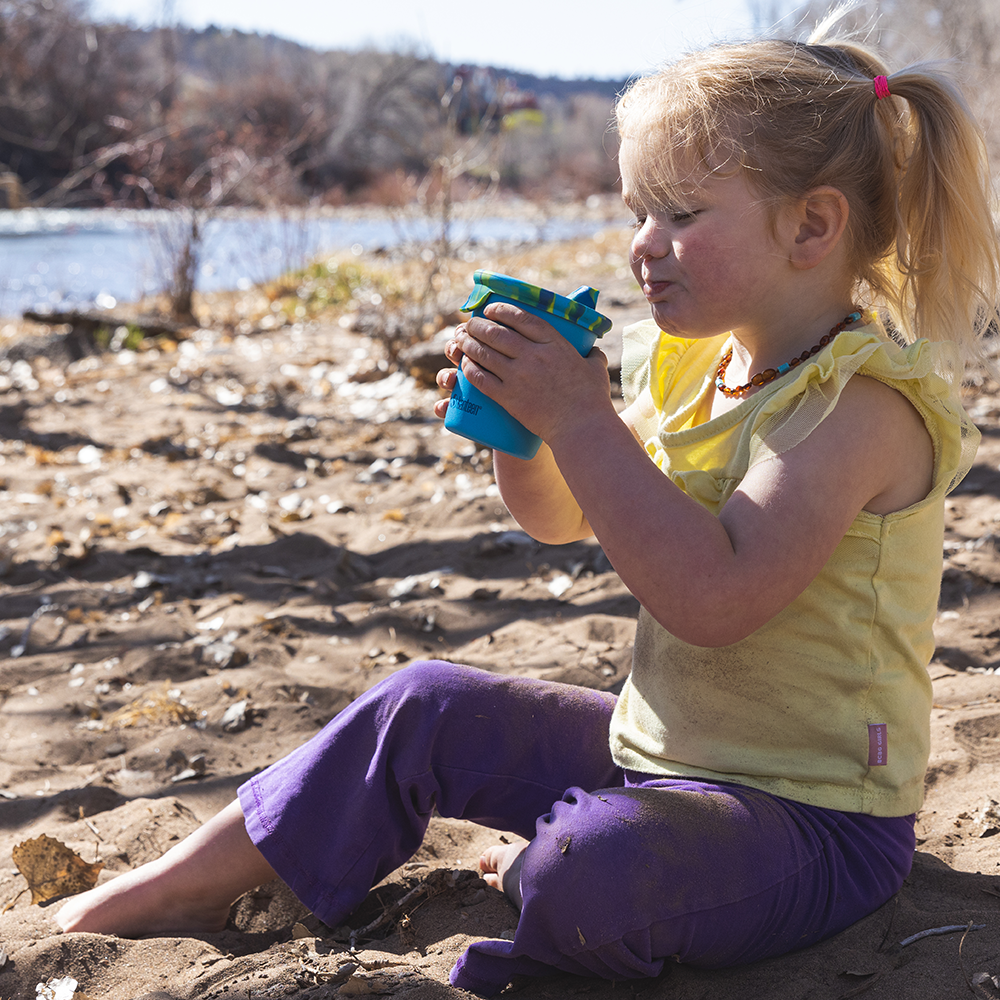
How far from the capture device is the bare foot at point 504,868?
1.62 m

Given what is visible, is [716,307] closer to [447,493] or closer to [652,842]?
[652,842]

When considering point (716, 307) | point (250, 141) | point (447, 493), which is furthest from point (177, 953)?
point (250, 141)

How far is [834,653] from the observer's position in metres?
1.40

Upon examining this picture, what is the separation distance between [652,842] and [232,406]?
16.8 feet

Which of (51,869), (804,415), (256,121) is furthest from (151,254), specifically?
(804,415)

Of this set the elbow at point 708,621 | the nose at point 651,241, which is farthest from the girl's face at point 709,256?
the elbow at point 708,621

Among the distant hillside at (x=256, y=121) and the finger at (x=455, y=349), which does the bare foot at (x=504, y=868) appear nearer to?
the finger at (x=455, y=349)

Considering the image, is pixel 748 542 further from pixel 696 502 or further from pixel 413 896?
pixel 413 896

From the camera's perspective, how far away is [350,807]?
158 centimetres

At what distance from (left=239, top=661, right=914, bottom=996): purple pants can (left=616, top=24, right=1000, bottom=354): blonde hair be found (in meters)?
0.83

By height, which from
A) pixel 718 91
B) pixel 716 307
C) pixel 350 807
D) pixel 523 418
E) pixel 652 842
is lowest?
pixel 350 807

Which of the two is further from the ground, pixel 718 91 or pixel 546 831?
pixel 718 91

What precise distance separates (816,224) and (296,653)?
1943 millimetres

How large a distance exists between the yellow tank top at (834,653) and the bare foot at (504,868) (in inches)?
13.4
